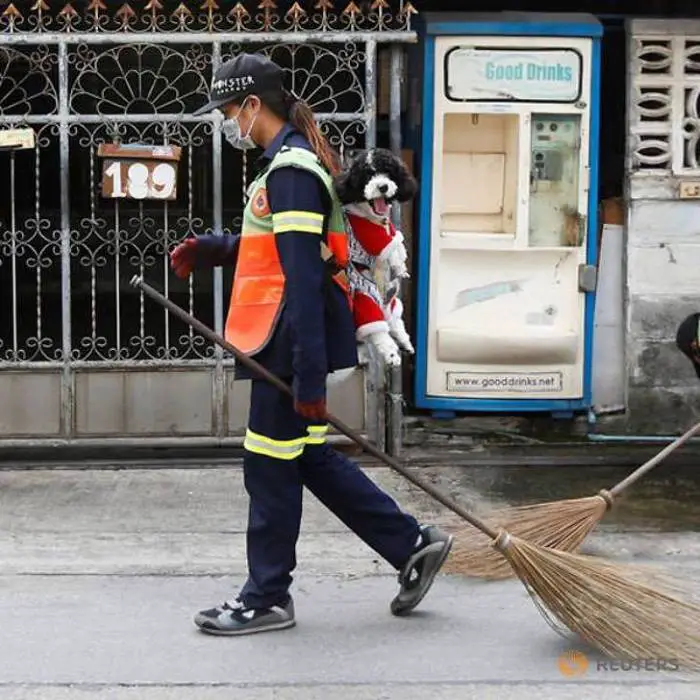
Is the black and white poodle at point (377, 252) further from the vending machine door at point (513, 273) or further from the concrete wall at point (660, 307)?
the concrete wall at point (660, 307)

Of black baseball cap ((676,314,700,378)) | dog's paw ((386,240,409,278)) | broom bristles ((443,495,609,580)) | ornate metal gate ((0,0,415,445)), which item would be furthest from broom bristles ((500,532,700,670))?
ornate metal gate ((0,0,415,445))

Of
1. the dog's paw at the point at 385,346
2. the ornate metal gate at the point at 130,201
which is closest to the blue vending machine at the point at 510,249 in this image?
the ornate metal gate at the point at 130,201

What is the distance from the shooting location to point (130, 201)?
6984 millimetres

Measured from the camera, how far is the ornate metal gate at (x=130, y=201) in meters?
6.76

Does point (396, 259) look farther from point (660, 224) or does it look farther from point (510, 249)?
point (660, 224)

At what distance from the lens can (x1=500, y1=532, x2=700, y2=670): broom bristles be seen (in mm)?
4125

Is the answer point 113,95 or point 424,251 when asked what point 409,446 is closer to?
point 424,251

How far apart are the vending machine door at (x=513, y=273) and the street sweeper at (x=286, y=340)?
301cm

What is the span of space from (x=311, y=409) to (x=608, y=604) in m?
1.22

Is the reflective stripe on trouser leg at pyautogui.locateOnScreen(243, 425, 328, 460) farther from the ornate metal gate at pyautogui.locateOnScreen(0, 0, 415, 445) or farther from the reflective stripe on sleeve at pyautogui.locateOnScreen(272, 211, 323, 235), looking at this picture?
the ornate metal gate at pyautogui.locateOnScreen(0, 0, 415, 445)

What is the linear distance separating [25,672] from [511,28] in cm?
480

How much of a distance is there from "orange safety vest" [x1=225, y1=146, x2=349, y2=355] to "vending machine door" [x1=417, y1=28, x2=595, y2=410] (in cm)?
310

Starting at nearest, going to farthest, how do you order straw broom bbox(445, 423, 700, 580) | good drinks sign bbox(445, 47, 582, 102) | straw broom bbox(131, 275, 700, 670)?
1. straw broom bbox(131, 275, 700, 670)
2. straw broom bbox(445, 423, 700, 580)
3. good drinks sign bbox(445, 47, 582, 102)

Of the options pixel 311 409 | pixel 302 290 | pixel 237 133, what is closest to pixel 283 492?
pixel 311 409
